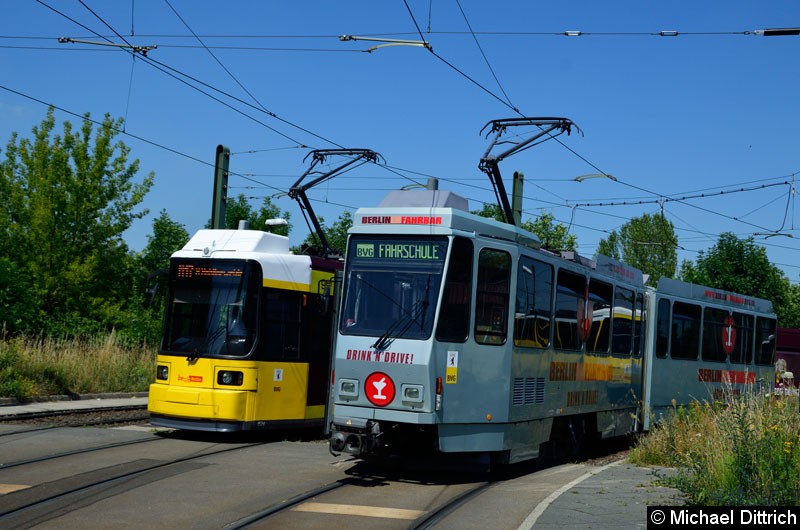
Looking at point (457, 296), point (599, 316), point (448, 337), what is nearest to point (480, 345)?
point (448, 337)

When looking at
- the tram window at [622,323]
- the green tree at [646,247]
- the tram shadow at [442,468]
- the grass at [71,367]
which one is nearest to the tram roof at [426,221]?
the tram shadow at [442,468]

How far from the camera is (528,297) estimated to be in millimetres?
12109

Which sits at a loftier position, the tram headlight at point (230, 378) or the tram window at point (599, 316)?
the tram window at point (599, 316)

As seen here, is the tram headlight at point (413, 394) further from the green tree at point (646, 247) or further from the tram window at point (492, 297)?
the green tree at point (646, 247)

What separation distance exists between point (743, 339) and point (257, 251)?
38.9ft

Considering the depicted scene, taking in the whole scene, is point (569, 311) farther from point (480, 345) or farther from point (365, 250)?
point (365, 250)

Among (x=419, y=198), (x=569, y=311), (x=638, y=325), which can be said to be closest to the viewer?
(x=419, y=198)

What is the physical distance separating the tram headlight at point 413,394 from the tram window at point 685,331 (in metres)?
9.07

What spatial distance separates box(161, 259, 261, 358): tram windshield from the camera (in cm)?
1435

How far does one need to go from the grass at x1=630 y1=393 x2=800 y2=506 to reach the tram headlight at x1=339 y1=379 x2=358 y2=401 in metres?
3.55

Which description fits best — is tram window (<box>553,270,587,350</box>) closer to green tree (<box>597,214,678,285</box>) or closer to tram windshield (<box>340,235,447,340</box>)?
tram windshield (<box>340,235,447,340</box>)

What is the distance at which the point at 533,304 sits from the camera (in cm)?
1226

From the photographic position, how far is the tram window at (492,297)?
1121 centimetres

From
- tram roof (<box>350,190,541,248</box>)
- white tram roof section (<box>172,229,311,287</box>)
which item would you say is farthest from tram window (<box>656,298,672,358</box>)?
white tram roof section (<box>172,229,311,287</box>)
